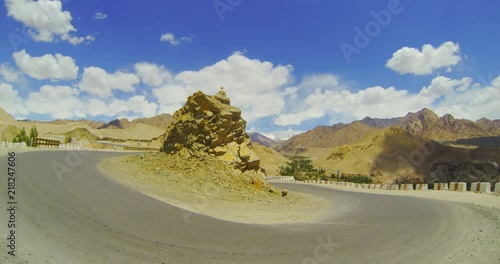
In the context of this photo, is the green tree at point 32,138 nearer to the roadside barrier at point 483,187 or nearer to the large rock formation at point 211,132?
the large rock formation at point 211,132

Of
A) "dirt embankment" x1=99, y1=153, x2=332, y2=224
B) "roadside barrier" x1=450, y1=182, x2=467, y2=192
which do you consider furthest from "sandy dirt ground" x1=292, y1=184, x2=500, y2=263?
"roadside barrier" x1=450, y1=182, x2=467, y2=192

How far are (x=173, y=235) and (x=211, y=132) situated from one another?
13.5 metres

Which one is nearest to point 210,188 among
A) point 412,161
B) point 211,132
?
point 211,132

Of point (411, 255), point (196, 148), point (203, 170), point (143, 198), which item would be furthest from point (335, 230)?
point (196, 148)

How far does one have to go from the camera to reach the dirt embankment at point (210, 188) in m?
16.2

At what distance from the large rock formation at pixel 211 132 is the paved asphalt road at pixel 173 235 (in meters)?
8.96

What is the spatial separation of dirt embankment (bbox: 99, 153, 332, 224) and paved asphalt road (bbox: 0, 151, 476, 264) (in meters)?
2.97

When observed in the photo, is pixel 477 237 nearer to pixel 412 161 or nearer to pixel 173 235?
pixel 173 235

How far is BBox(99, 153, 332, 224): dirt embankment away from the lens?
16.2 metres

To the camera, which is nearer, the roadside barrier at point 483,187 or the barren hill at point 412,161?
the roadside barrier at point 483,187

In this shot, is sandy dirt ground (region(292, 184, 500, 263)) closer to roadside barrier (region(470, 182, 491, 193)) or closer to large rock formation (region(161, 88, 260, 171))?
roadside barrier (region(470, 182, 491, 193))

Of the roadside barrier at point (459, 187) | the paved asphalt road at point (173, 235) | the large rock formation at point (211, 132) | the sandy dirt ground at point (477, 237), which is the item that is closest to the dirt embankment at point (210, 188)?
the large rock formation at point (211, 132)

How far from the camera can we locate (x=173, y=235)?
965cm

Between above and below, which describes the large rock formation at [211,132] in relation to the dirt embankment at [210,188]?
above
